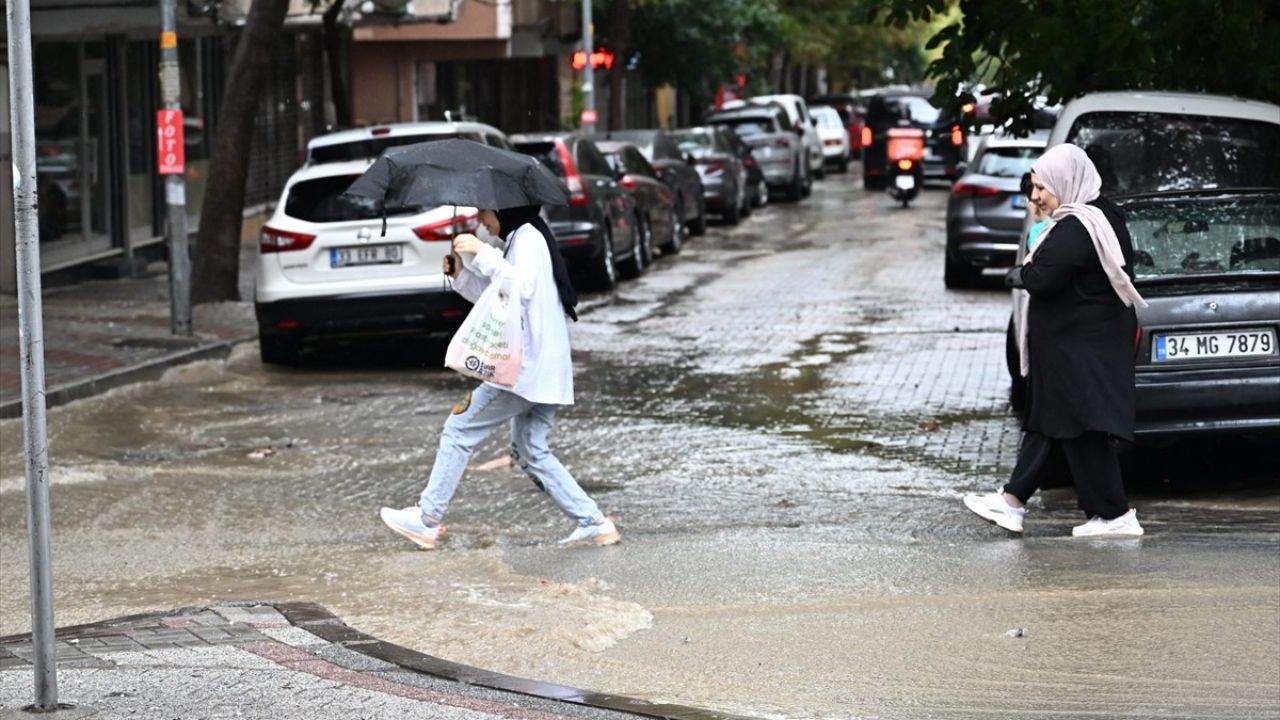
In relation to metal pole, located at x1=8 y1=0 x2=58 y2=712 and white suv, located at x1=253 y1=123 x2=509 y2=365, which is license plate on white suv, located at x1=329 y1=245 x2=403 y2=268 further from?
metal pole, located at x1=8 y1=0 x2=58 y2=712

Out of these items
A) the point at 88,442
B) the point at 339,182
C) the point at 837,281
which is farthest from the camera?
the point at 837,281

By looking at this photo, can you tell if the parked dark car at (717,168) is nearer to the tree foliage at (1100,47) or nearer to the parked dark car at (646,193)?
the parked dark car at (646,193)

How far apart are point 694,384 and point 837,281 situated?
812 centimetres

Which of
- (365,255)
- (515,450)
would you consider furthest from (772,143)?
(515,450)

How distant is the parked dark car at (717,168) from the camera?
31844 millimetres

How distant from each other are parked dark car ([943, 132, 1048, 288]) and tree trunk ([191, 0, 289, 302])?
7.05m

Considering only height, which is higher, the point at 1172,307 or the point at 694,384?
the point at 1172,307

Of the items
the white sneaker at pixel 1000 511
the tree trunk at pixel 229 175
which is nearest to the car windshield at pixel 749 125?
the tree trunk at pixel 229 175

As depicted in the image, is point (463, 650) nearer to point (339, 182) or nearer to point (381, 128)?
point (339, 182)

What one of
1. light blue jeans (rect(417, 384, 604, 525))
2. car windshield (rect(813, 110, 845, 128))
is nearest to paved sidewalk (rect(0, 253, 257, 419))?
light blue jeans (rect(417, 384, 604, 525))

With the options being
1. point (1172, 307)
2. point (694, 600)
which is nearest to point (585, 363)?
point (1172, 307)

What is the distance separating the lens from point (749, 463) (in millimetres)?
11188

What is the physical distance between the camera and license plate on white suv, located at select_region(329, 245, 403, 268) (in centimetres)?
1552

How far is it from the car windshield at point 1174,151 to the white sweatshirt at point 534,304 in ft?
14.7
